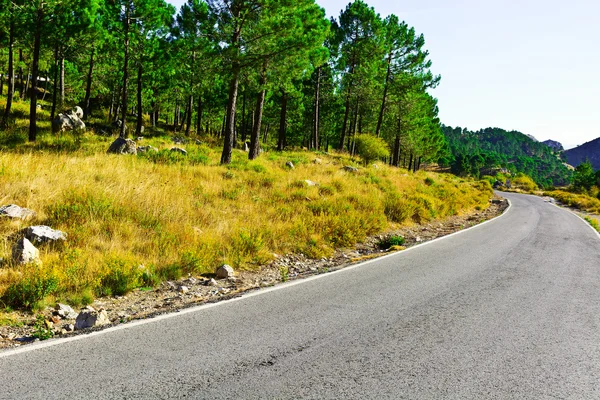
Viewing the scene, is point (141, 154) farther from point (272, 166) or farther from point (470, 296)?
point (470, 296)

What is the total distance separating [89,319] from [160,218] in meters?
3.48

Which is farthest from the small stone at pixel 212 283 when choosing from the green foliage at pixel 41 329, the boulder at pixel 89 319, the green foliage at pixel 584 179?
the green foliage at pixel 584 179

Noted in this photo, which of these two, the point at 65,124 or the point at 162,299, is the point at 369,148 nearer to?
the point at 65,124

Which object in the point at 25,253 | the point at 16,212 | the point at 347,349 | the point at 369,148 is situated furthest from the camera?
the point at 369,148

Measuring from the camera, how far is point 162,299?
16.6 feet

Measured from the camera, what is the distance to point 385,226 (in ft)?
36.6

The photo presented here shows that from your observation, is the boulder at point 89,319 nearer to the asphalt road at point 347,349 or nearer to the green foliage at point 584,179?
the asphalt road at point 347,349

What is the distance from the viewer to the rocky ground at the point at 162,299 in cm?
392

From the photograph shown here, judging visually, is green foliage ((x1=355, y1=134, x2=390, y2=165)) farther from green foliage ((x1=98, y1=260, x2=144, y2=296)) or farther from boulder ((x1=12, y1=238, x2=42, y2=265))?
boulder ((x1=12, y1=238, x2=42, y2=265))

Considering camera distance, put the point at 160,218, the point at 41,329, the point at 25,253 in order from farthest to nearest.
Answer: the point at 160,218 → the point at 25,253 → the point at 41,329

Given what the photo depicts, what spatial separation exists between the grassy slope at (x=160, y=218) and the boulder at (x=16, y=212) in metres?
0.16

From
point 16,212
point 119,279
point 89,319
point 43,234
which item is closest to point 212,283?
point 119,279

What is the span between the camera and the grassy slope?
5.14 meters

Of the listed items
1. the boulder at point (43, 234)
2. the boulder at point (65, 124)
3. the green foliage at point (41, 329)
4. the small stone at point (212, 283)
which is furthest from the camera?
the boulder at point (65, 124)
